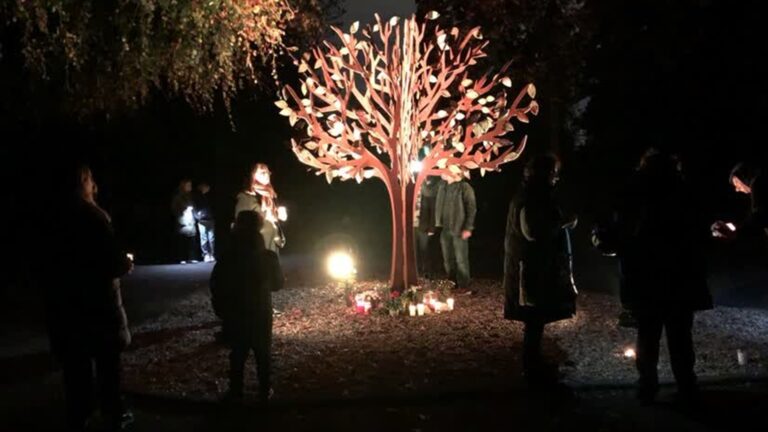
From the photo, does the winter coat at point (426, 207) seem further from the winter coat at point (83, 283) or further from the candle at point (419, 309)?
the winter coat at point (83, 283)

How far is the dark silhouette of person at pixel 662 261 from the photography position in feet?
20.2

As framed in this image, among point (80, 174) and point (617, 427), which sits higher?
point (80, 174)

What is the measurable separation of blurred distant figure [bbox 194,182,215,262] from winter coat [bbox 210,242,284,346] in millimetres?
10372

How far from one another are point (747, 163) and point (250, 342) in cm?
456

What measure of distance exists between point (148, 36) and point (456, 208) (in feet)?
15.7

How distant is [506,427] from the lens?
6051mm

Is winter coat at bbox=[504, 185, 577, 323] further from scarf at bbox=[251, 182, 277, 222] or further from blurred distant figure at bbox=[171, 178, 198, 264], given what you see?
blurred distant figure at bbox=[171, 178, 198, 264]

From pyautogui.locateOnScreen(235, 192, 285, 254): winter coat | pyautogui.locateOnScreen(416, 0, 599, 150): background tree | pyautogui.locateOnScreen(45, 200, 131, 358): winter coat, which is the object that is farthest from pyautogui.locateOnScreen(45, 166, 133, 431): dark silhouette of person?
pyautogui.locateOnScreen(416, 0, 599, 150): background tree

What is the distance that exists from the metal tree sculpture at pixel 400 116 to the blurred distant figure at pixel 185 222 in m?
5.82

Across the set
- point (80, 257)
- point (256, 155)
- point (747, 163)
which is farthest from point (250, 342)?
point (256, 155)

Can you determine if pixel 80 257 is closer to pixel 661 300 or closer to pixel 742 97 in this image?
pixel 661 300

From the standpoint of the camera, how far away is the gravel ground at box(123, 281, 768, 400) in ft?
23.7

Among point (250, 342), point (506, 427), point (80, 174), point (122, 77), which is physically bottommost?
point (506, 427)

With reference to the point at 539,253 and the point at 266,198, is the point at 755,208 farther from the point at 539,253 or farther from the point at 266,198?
the point at 266,198
